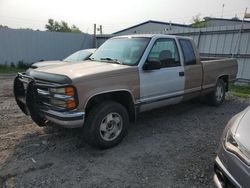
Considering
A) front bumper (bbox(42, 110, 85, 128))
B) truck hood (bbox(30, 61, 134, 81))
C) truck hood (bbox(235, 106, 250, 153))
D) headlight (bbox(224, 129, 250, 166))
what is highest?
truck hood (bbox(30, 61, 134, 81))

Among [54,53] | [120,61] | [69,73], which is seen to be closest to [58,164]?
[69,73]

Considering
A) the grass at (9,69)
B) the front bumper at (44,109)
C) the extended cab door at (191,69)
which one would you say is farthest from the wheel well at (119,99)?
the grass at (9,69)

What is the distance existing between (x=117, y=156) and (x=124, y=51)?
206 centimetres

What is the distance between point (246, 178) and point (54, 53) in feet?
58.0

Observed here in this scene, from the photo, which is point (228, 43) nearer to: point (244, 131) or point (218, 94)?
point (218, 94)

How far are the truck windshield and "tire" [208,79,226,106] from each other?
9.80ft

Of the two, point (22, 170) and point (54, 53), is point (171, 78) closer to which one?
point (22, 170)

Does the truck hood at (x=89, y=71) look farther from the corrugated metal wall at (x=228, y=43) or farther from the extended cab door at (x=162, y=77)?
the corrugated metal wall at (x=228, y=43)

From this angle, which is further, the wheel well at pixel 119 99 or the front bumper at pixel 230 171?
the wheel well at pixel 119 99

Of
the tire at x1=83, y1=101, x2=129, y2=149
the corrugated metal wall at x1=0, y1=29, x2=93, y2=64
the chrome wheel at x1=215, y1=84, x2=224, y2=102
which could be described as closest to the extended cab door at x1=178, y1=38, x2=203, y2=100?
the chrome wheel at x1=215, y1=84, x2=224, y2=102

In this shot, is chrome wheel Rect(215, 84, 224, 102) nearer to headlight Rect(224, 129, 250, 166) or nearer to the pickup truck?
the pickup truck

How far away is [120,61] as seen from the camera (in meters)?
4.60

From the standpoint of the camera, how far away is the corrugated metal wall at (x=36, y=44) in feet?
53.0

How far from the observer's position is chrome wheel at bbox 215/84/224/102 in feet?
22.4
